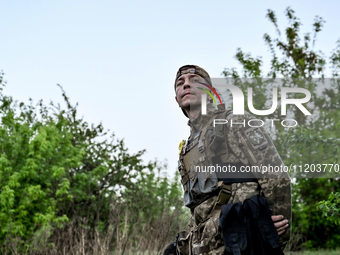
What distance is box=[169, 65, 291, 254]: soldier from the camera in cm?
267

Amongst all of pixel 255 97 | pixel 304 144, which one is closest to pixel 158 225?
pixel 304 144

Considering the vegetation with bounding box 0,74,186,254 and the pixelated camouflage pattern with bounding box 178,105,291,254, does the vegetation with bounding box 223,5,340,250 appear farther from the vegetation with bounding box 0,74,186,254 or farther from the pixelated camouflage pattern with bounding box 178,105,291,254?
the pixelated camouflage pattern with bounding box 178,105,291,254

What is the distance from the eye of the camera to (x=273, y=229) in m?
2.66

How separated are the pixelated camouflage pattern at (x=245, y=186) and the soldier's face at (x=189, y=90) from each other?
1.20ft

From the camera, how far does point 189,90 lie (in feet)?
10.8

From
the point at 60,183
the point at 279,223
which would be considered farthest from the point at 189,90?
the point at 60,183

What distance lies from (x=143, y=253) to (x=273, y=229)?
461 centimetres

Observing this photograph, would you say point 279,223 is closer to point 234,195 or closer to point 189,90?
point 234,195

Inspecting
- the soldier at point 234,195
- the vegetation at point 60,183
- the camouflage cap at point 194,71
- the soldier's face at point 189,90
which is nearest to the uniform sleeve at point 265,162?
the soldier at point 234,195

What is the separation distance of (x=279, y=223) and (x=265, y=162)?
0.37 metres

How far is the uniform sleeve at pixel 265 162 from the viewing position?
272 cm

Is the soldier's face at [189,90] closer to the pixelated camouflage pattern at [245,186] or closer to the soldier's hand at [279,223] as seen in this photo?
the pixelated camouflage pattern at [245,186]

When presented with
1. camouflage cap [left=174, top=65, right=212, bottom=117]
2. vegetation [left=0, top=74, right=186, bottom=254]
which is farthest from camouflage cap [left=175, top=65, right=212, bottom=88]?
vegetation [left=0, top=74, right=186, bottom=254]

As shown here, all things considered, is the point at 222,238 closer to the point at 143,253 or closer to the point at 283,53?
the point at 143,253
